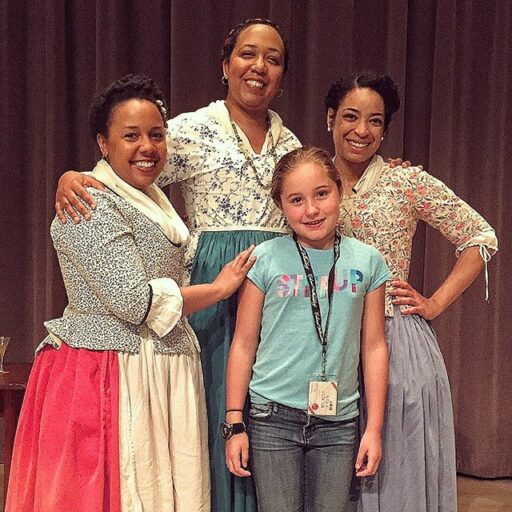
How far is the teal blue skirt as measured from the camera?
6.53 ft

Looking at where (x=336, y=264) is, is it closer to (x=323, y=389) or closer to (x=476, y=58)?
(x=323, y=389)

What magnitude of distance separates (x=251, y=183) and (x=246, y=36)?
399 millimetres

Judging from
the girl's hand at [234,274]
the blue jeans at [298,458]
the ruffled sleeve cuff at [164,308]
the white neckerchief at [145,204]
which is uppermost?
the white neckerchief at [145,204]

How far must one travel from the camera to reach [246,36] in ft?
6.72

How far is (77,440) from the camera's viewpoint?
1.69 m

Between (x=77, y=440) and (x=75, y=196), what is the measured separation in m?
0.54

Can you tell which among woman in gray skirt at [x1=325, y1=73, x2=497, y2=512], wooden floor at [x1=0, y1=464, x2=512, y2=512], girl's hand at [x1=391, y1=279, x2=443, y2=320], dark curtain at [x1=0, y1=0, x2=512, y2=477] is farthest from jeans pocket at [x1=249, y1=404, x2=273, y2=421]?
dark curtain at [x1=0, y1=0, x2=512, y2=477]

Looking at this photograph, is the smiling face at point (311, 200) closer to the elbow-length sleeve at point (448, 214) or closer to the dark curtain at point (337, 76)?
the elbow-length sleeve at point (448, 214)

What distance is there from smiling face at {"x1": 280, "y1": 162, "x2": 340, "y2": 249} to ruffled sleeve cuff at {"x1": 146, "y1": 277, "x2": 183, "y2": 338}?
336mm

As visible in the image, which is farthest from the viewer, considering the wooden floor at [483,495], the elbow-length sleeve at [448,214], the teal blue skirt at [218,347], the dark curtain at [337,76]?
the dark curtain at [337,76]

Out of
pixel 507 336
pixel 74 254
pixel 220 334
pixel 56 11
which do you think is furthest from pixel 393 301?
pixel 56 11

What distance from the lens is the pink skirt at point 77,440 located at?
1.67m

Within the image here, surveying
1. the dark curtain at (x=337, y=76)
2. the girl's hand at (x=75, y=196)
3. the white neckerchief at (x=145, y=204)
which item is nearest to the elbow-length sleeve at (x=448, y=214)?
the white neckerchief at (x=145, y=204)

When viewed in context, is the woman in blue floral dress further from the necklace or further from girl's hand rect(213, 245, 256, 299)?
girl's hand rect(213, 245, 256, 299)
